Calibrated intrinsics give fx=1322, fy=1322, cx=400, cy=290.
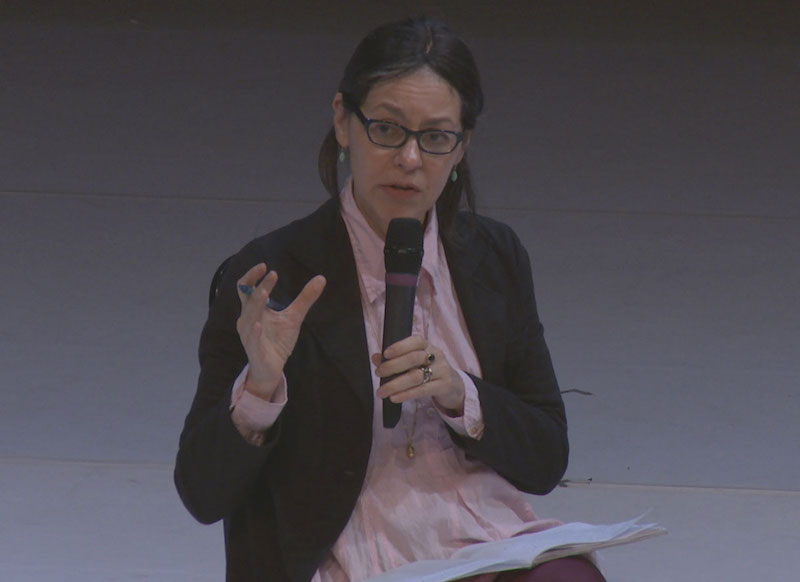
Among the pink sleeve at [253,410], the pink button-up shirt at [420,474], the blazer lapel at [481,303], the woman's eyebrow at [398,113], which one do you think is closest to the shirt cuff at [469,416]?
the pink button-up shirt at [420,474]

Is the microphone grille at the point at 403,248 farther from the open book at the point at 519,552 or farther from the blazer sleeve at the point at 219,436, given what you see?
the open book at the point at 519,552

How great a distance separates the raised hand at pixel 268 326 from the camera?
5.23ft

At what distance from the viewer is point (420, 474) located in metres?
1.80

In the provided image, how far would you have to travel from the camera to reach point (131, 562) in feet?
9.34

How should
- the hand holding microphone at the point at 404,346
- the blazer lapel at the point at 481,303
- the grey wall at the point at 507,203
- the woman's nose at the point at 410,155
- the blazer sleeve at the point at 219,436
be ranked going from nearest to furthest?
the hand holding microphone at the point at 404,346
the blazer sleeve at the point at 219,436
the woman's nose at the point at 410,155
the blazer lapel at the point at 481,303
the grey wall at the point at 507,203

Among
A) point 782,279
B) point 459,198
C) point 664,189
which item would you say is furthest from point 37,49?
point 459,198

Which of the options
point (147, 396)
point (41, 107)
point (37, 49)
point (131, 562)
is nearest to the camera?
point (131, 562)

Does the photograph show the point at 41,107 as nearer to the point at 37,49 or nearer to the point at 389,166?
the point at 37,49

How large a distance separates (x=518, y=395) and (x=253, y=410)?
0.45m

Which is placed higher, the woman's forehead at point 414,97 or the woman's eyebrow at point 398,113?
the woman's forehead at point 414,97

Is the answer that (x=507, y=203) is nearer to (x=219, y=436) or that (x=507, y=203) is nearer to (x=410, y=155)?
(x=410, y=155)

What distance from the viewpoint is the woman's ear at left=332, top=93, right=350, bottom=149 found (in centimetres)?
186

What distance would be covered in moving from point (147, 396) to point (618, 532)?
2.24m

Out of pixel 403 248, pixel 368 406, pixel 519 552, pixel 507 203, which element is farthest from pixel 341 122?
pixel 507 203
